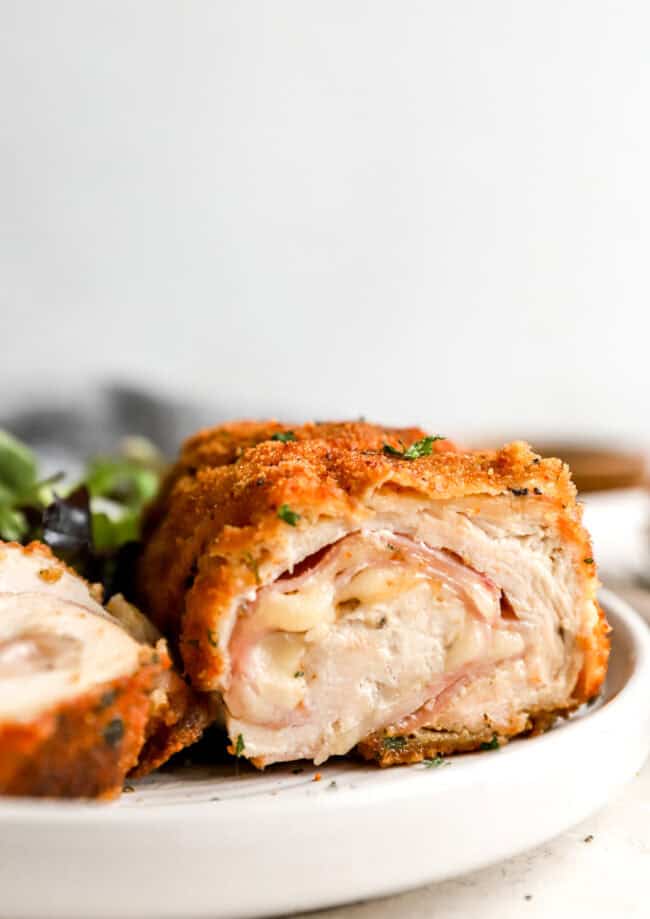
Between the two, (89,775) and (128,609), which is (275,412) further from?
(89,775)

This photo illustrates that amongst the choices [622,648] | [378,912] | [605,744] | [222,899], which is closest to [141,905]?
[222,899]

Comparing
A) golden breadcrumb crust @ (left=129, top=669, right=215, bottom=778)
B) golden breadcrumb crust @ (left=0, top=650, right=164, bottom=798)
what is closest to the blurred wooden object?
golden breadcrumb crust @ (left=129, top=669, right=215, bottom=778)

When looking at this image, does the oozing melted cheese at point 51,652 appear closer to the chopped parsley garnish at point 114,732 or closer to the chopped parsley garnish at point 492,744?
the chopped parsley garnish at point 114,732

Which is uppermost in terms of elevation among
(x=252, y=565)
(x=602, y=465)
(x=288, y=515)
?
(x=288, y=515)

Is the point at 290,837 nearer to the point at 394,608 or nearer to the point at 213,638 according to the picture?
the point at 213,638

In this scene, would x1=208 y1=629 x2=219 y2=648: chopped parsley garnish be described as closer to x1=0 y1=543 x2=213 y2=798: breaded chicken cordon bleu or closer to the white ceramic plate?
x1=0 y1=543 x2=213 y2=798: breaded chicken cordon bleu

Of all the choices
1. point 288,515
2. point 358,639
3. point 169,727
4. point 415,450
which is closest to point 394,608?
point 358,639
